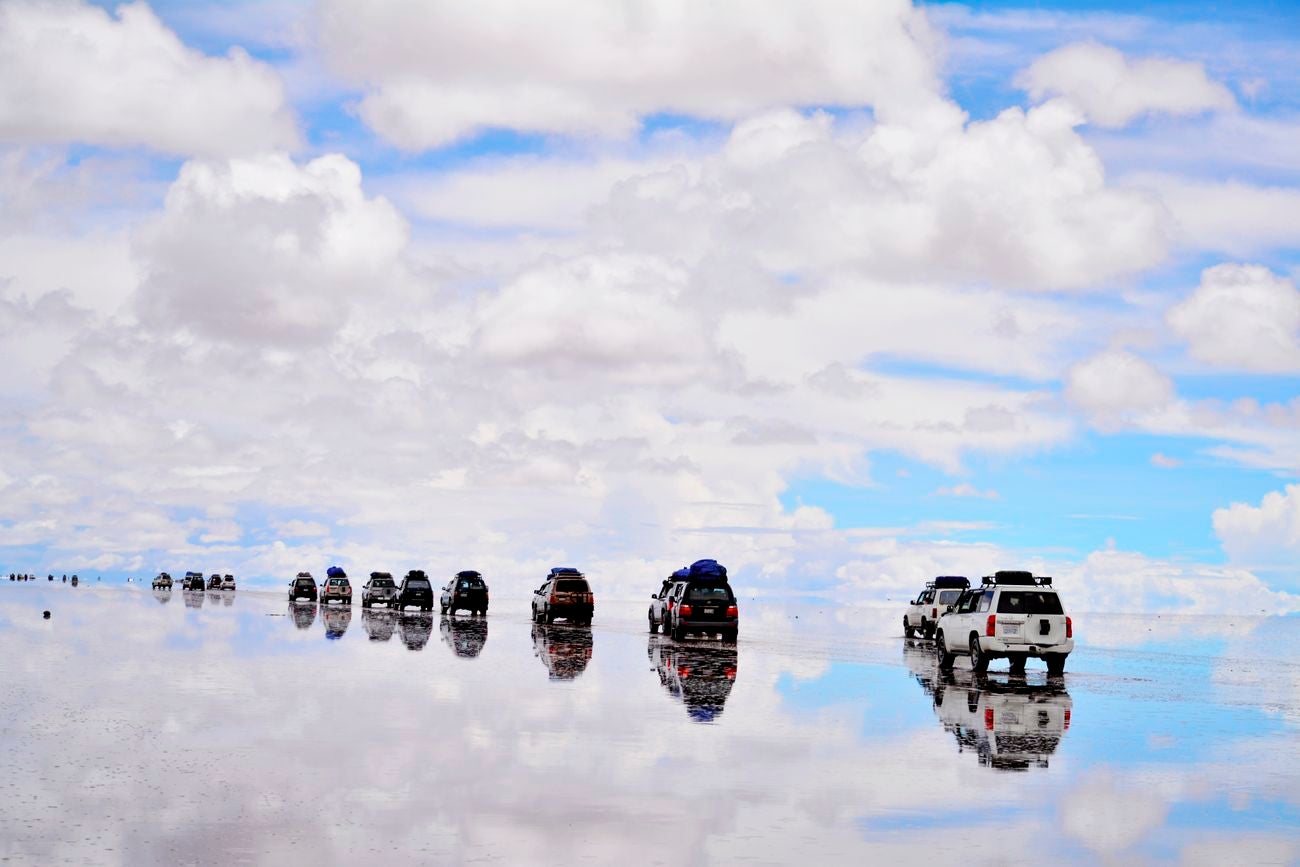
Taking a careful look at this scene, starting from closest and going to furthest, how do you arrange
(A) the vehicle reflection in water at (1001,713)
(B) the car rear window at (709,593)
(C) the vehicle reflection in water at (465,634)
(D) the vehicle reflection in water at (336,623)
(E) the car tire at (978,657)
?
(A) the vehicle reflection in water at (1001,713) < (E) the car tire at (978,657) < (C) the vehicle reflection in water at (465,634) < (D) the vehicle reflection in water at (336,623) < (B) the car rear window at (709,593)

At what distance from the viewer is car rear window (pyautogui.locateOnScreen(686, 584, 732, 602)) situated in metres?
44.4

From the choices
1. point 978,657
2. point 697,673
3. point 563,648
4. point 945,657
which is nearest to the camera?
point 697,673

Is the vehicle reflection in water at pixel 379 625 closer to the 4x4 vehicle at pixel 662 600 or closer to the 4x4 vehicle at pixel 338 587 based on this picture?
the 4x4 vehicle at pixel 662 600

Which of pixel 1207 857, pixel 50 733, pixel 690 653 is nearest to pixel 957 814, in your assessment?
pixel 1207 857

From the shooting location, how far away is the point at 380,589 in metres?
73.7

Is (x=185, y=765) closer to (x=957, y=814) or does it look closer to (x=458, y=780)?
(x=458, y=780)

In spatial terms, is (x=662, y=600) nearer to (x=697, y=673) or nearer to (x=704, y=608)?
(x=704, y=608)

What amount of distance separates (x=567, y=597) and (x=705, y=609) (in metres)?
11.8

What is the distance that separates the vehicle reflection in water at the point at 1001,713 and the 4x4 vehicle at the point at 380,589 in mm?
43404

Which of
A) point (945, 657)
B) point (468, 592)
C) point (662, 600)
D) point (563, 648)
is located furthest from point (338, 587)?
point (945, 657)

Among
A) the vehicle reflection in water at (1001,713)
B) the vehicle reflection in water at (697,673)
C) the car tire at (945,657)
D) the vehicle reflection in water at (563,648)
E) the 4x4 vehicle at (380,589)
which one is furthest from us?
the 4x4 vehicle at (380,589)

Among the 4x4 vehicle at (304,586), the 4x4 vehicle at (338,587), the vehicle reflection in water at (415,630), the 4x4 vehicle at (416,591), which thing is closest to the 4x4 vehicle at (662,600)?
the vehicle reflection in water at (415,630)

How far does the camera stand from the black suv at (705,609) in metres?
44.1

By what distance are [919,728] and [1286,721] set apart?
6832 mm
